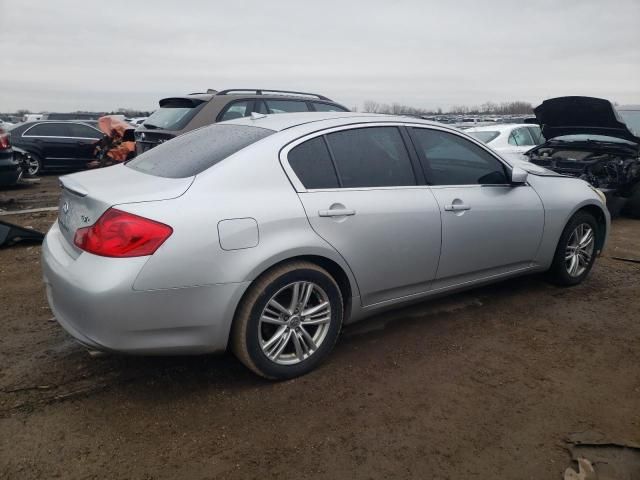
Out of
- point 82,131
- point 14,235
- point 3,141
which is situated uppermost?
point 3,141

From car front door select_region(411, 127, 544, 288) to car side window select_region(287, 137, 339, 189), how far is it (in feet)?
2.60

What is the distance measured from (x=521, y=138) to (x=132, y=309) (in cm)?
876

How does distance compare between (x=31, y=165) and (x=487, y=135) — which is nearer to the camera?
(x=487, y=135)

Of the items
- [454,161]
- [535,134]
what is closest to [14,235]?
[454,161]

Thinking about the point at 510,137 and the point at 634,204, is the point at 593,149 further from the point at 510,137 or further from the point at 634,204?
the point at 510,137

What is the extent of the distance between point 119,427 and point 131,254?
2.85 feet

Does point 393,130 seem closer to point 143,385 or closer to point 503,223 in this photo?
point 503,223

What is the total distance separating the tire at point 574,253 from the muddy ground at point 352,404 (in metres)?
0.63

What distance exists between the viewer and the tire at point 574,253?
4.41m

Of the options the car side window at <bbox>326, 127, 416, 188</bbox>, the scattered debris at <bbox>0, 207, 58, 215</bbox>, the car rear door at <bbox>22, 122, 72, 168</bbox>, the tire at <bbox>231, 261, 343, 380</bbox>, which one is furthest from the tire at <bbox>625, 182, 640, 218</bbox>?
the car rear door at <bbox>22, 122, 72, 168</bbox>

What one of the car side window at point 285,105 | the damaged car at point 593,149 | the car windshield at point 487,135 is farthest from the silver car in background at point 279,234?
the car windshield at point 487,135

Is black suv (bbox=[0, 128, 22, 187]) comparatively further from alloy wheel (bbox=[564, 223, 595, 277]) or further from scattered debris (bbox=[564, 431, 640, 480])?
scattered debris (bbox=[564, 431, 640, 480])

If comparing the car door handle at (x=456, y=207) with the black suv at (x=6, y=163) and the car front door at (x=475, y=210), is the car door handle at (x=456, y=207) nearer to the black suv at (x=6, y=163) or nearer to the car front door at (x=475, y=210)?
the car front door at (x=475, y=210)

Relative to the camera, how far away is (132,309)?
246 cm
